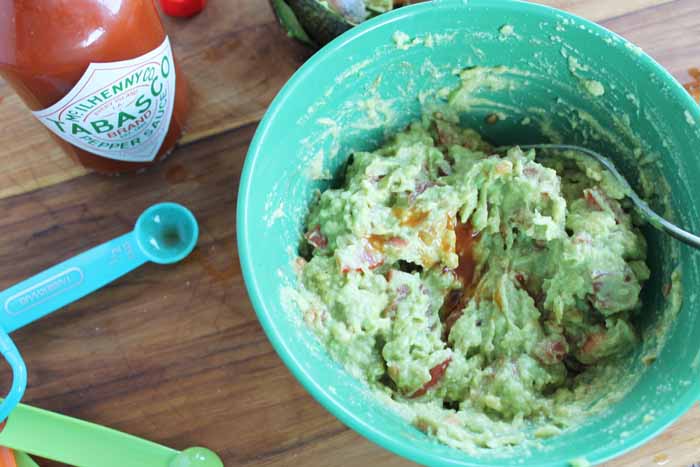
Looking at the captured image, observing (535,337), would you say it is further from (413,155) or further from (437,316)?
(413,155)

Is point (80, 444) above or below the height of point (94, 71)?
below

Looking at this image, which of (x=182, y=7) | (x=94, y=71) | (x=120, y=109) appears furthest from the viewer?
(x=182, y=7)

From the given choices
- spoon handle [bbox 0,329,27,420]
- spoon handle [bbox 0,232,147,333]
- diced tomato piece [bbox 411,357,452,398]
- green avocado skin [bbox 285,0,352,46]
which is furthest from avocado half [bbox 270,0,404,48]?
spoon handle [bbox 0,329,27,420]

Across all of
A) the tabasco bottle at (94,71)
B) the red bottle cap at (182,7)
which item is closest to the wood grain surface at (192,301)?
Answer: the red bottle cap at (182,7)

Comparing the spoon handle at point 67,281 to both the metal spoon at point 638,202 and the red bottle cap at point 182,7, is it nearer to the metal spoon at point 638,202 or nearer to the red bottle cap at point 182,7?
the red bottle cap at point 182,7

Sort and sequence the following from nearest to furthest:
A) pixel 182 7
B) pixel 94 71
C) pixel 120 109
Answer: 1. pixel 94 71
2. pixel 120 109
3. pixel 182 7

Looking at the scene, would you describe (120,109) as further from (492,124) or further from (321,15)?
(492,124)

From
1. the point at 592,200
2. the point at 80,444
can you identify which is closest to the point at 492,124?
the point at 592,200

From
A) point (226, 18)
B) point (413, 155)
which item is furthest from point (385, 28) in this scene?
point (226, 18)
